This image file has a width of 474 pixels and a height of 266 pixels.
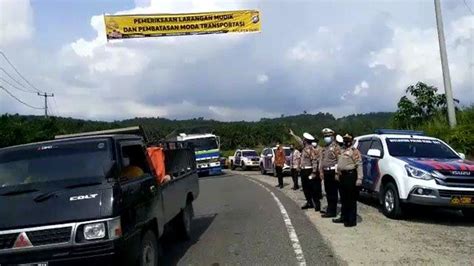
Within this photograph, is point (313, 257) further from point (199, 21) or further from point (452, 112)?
point (199, 21)

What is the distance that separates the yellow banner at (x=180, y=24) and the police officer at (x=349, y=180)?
1414 centimetres

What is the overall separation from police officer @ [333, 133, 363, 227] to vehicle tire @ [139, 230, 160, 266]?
4886 millimetres

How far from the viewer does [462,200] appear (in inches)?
Answer: 405

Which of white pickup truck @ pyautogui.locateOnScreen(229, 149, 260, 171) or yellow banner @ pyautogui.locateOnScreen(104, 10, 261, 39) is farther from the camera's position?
white pickup truck @ pyautogui.locateOnScreen(229, 149, 260, 171)

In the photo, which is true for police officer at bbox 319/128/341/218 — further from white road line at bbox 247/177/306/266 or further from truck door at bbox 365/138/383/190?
truck door at bbox 365/138/383/190

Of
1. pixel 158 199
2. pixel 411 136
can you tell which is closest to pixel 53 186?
pixel 158 199

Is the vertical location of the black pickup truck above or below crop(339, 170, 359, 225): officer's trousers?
above

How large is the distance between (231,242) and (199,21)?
15792mm

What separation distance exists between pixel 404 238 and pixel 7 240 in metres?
6.38

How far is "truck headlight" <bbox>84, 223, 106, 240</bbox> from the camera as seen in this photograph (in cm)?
520

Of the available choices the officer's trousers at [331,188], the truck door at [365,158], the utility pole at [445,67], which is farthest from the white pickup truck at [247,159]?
the officer's trousers at [331,188]

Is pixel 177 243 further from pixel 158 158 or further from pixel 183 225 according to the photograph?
pixel 158 158

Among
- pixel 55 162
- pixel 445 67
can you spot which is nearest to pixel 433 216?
pixel 55 162

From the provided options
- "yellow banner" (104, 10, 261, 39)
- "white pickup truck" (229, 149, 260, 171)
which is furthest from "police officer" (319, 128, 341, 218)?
"white pickup truck" (229, 149, 260, 171)
